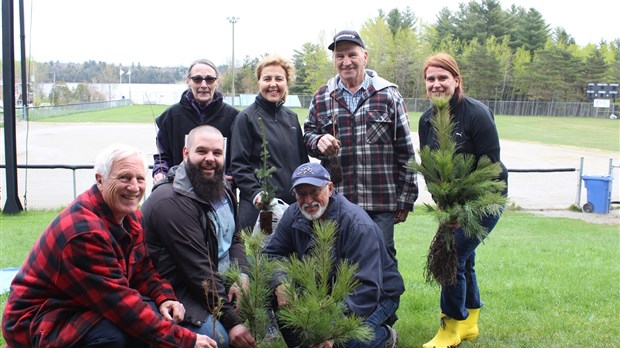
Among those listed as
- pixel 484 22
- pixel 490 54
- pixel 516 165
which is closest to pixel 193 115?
pixel 516 165

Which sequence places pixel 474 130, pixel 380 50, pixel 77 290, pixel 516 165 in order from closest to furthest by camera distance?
1. pixel 77 290
2. pixel 474 130
3. pixel 516 165
4. pixel 380 50

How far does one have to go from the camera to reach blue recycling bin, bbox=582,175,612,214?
1647 cm

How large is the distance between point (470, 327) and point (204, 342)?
88.0 inches

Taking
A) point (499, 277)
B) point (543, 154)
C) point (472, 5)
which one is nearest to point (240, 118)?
point (499, 277)

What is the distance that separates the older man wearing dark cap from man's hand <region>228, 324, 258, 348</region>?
4.73 feet

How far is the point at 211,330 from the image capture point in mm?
3494

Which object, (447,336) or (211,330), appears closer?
(211,330)

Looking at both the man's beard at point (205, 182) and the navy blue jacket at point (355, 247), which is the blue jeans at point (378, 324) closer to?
the navy blue jacket at point (355, 247)

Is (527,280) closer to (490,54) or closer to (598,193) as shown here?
(598,193)

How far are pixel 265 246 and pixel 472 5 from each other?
82.0 meters

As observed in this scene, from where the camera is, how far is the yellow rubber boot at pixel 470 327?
4.57m

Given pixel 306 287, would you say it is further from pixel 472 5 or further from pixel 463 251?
pixel 472 5

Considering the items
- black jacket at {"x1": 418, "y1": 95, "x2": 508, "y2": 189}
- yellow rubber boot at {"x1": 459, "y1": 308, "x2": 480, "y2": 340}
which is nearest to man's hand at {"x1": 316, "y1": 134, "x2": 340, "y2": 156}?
black jacket at {"x1": 418, "y1": 95, "x2": 508, "y2": 189}

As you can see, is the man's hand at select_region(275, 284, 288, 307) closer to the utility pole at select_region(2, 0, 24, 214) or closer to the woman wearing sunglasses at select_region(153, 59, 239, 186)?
the woman wearing sunglasses at select_region(153, 59, 239, 186)
